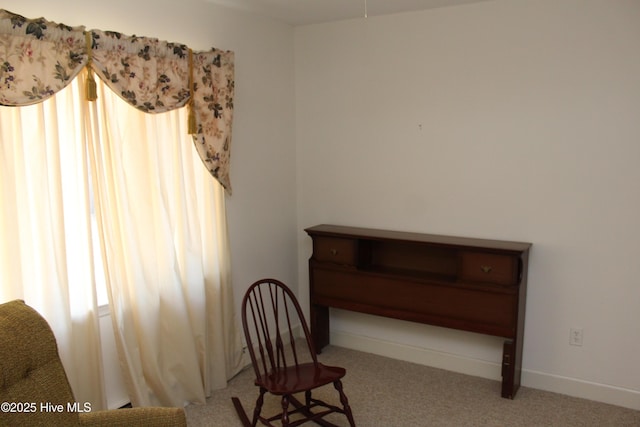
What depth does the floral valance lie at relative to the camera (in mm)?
2160

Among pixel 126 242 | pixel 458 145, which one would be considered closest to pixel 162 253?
pixel 126 242

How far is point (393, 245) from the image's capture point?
3650 mm

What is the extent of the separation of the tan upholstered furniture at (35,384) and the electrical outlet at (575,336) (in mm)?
2407

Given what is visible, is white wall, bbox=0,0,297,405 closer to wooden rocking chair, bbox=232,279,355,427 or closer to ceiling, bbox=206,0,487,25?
ceiling, bbox=206,0,487,25

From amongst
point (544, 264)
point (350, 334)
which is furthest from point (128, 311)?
point (544, 264)

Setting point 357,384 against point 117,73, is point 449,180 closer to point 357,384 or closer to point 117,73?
point 357,384

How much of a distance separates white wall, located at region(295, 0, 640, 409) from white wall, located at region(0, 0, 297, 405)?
11.5 inches

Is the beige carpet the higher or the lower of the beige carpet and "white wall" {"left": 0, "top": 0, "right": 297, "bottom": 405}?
the lower

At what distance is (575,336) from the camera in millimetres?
3131

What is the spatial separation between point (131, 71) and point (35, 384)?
5.20 feet

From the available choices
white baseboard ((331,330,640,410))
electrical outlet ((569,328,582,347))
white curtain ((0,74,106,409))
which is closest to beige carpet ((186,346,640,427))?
white baseboard ((331,330,640,410))

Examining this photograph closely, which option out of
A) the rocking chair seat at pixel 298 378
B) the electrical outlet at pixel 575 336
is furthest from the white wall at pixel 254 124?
the electrical outlet at pixel 575 336

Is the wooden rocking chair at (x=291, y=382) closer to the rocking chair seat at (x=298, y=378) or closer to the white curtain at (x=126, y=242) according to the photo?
the rocking chair seat at (x=298, y=378)

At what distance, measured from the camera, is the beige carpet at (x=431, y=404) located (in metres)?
2.90
